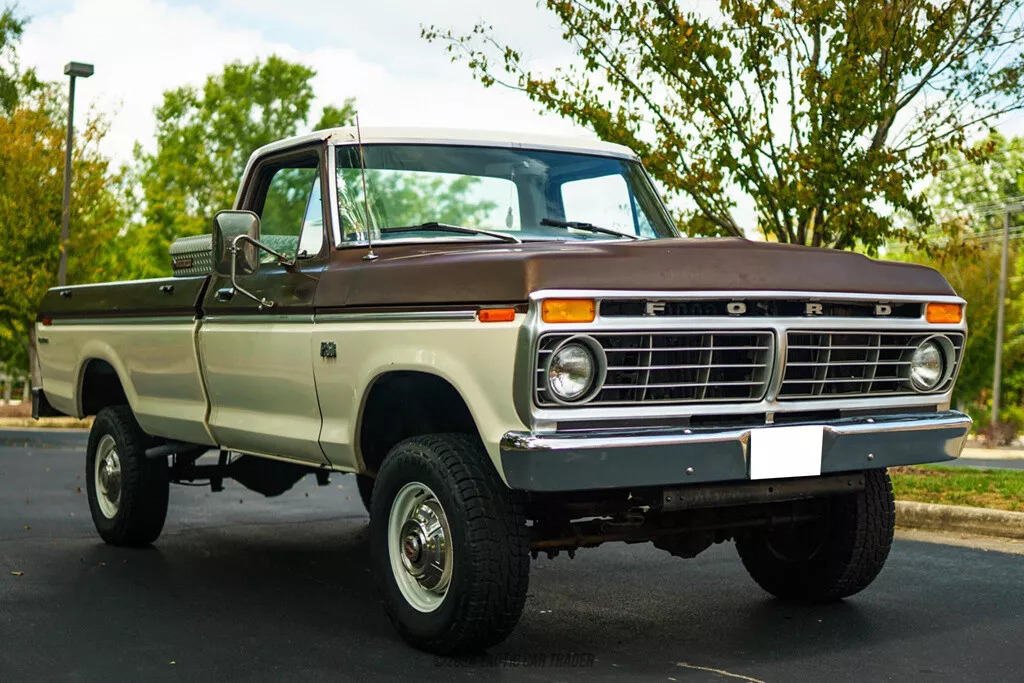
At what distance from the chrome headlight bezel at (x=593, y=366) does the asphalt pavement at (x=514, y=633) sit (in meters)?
1.03

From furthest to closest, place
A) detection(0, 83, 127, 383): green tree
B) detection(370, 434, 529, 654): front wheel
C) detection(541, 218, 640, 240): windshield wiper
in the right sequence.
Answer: detection(0, 83, 127, 383): green tree, detection(541, 218, 640, 240): windshield wiper, detection(370, 434, 529, 654): front wheel

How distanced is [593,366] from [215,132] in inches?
1706

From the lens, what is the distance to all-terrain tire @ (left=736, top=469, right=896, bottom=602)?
593 cm

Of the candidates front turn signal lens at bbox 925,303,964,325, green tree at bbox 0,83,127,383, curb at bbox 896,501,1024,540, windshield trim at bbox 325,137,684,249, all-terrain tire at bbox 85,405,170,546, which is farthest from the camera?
green tree at bbox 0,83,127,383

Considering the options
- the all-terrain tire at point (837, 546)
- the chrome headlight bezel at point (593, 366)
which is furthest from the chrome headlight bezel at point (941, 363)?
the chrome headlight bezel at point (593, 366)

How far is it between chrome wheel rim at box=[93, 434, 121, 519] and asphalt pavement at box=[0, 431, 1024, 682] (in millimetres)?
242

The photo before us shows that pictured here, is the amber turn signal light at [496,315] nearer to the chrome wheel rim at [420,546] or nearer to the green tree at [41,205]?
the chrome wheel rim at [420,546]

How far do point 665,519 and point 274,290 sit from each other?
2.05 meters

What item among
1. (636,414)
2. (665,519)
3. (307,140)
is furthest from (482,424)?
(307,140)

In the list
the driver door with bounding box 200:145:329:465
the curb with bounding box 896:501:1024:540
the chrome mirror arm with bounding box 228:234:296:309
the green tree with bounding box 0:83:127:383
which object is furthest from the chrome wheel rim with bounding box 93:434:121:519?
the green tree with bounding box 0:83:127:383

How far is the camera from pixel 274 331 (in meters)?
6.04

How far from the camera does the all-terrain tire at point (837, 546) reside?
5.93m

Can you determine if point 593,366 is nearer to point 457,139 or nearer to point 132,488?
point 457,139

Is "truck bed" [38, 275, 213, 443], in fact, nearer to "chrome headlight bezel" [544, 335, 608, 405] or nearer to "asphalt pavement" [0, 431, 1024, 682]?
"asphalt pavement" [0, 431, 1024, 682]
